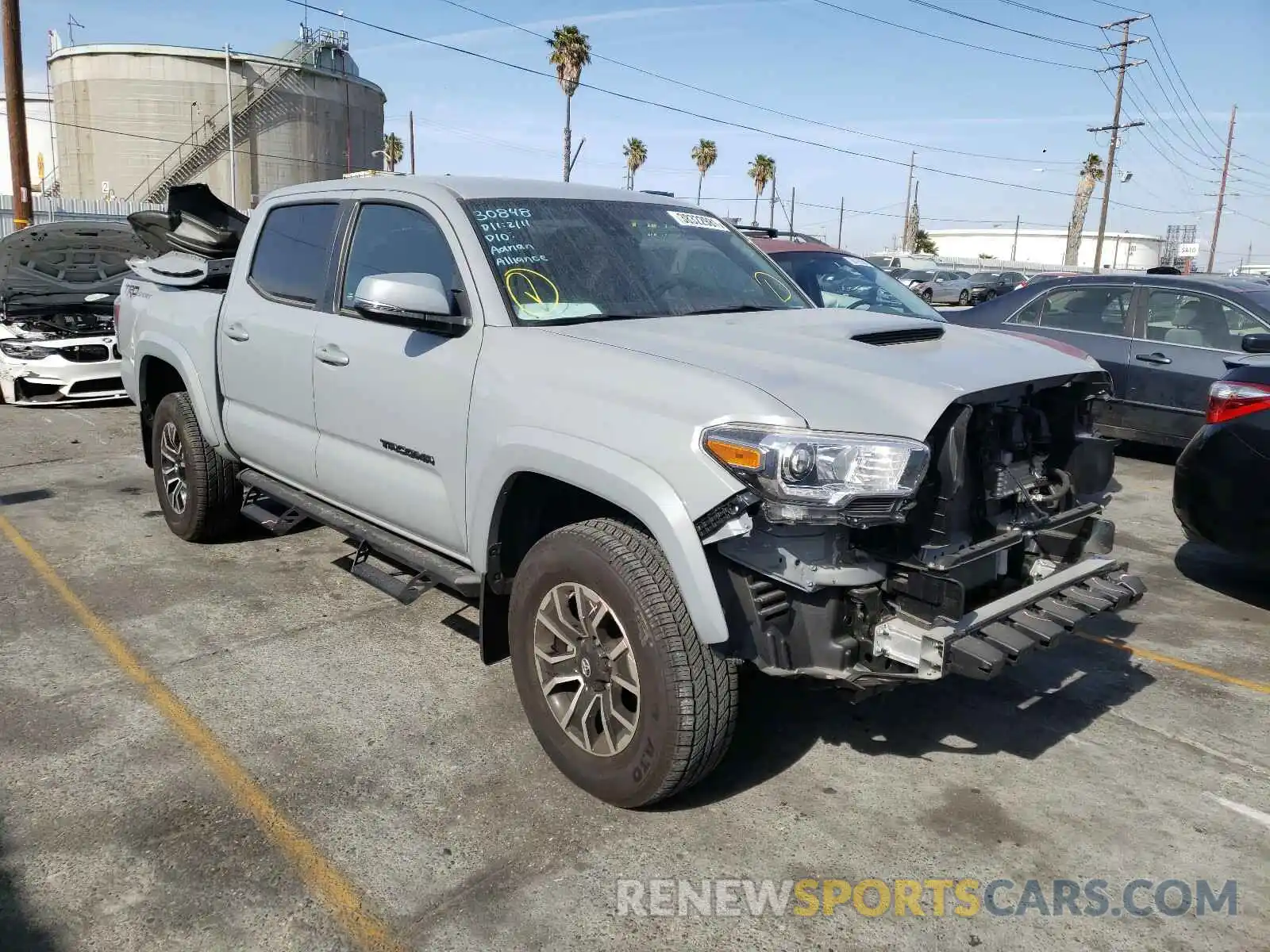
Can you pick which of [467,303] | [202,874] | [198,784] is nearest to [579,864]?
[202,874]

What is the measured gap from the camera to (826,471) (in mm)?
2658

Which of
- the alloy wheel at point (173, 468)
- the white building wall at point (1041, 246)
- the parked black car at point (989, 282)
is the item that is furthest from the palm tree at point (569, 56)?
the white building wall at point (1041, 246)

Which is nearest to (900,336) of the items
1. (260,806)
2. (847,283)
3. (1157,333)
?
(260,806)

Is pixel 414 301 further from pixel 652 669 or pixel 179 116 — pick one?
pixel 179 116

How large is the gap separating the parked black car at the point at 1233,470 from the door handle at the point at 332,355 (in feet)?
14.0

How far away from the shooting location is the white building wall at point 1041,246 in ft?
308

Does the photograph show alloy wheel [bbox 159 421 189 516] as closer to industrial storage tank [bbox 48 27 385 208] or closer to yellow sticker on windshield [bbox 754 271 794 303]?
yellow sticker on windshield [bbox 754 271 794 303]

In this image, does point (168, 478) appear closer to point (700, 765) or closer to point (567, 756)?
point (567, 756)

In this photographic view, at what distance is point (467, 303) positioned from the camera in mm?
3555

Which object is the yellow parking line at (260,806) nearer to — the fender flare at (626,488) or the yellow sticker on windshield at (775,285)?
the fender flare at (626,488)

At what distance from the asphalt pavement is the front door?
79 cm

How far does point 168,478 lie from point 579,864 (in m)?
4.06

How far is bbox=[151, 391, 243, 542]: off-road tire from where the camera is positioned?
5.37 meters

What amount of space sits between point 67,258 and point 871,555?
36.1 feet
